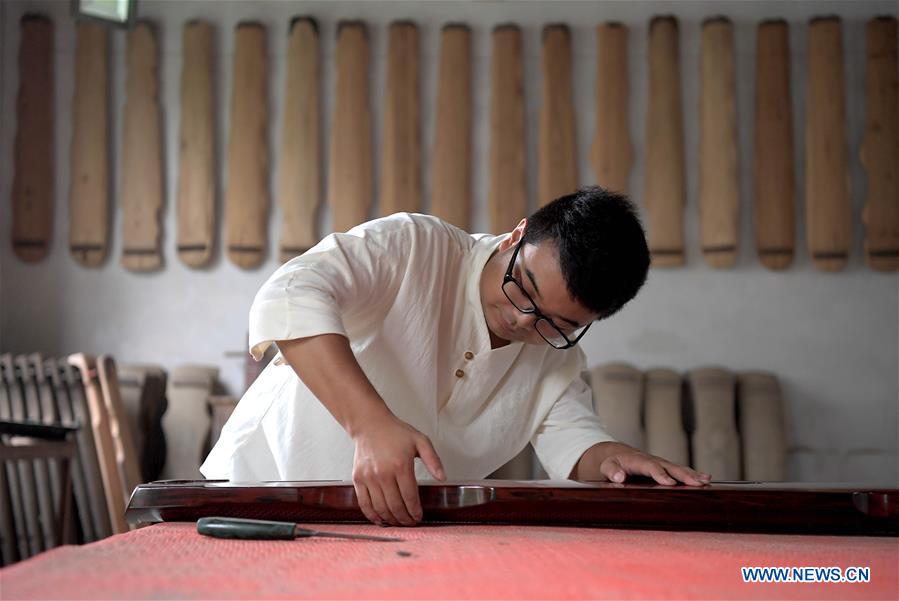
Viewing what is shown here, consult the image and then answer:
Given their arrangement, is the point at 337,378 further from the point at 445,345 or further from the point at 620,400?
the point at 620,400

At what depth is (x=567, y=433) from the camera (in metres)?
2.00

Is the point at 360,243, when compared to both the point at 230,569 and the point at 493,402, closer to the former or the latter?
the point at 493,402

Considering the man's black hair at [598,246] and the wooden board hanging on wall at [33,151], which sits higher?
the wooden board hanging on wall at [33,151]

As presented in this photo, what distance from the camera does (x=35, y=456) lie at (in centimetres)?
343

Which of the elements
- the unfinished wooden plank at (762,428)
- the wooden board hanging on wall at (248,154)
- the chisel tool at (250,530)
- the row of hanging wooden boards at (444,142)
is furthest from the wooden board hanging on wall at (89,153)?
the chisel tool at (250,530)

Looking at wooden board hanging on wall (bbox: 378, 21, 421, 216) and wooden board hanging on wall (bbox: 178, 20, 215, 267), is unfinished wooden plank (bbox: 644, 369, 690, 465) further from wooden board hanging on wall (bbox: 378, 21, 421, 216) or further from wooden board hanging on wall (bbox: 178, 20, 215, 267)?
wooden board hanging on wall (bbox: 178, 20, 215, 267)

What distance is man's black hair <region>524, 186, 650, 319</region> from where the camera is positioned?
165 centimetres

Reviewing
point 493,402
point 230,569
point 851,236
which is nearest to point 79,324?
point 493,402

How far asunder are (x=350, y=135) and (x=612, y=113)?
1.26 metres

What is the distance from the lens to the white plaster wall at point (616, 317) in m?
4.44

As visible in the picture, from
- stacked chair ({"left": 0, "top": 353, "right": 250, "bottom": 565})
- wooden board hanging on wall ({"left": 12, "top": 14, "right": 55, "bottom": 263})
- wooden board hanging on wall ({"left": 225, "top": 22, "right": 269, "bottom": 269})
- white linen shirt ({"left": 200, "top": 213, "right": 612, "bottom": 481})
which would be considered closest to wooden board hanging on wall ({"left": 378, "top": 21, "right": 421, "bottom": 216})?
wooden board hanging on wall ({"left": 225, "top": 22, "right": 269, "bottom": 269})

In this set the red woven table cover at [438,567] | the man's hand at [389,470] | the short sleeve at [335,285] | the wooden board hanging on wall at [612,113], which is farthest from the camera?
the wooden board hanging on wall at [612,113]

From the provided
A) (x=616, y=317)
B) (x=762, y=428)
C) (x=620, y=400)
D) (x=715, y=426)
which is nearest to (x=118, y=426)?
(x=620, y=400)

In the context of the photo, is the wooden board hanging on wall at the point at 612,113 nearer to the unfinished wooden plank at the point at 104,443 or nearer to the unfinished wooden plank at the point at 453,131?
the unfinished wooden plank at the point at 453,131
